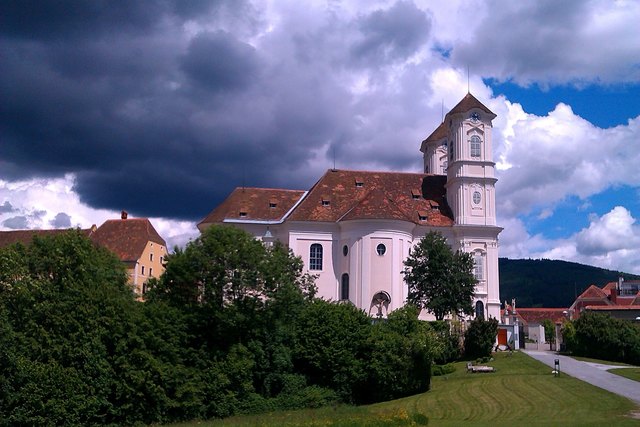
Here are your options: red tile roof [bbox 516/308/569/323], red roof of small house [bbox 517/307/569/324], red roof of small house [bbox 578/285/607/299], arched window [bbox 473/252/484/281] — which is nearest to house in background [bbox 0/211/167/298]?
arched window [bbox 473/252/484/281]

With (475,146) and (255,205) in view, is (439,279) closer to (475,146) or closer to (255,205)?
(475,146)

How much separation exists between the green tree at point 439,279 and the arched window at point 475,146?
14.5 metres

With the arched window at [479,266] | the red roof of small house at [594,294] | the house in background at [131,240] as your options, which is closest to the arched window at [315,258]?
the arched window at [479,266]

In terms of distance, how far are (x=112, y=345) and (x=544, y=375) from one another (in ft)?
84.2

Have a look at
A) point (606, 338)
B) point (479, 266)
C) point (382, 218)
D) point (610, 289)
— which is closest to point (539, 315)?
point (610, 289)

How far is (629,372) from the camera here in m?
43.2

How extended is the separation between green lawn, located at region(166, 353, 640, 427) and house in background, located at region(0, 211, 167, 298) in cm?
3939

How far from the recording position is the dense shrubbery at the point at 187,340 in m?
36.8

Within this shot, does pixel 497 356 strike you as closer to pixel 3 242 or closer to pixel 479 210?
pixel 479 210

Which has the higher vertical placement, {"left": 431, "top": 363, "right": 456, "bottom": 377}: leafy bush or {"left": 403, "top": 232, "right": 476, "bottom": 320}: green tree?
{"left": 403, "top": 232, "right": 476, "bottom": 320}: green tree

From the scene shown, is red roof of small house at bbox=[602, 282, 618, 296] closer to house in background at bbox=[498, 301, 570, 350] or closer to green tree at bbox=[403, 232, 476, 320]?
house in background at bbox=[498, 301, 570, 350]

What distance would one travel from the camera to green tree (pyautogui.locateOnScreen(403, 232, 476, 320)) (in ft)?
180

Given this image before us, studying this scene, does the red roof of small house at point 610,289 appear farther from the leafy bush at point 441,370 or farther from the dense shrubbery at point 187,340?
the dense shrubbery at point 187,340

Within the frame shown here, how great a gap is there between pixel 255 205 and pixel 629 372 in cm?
3666
